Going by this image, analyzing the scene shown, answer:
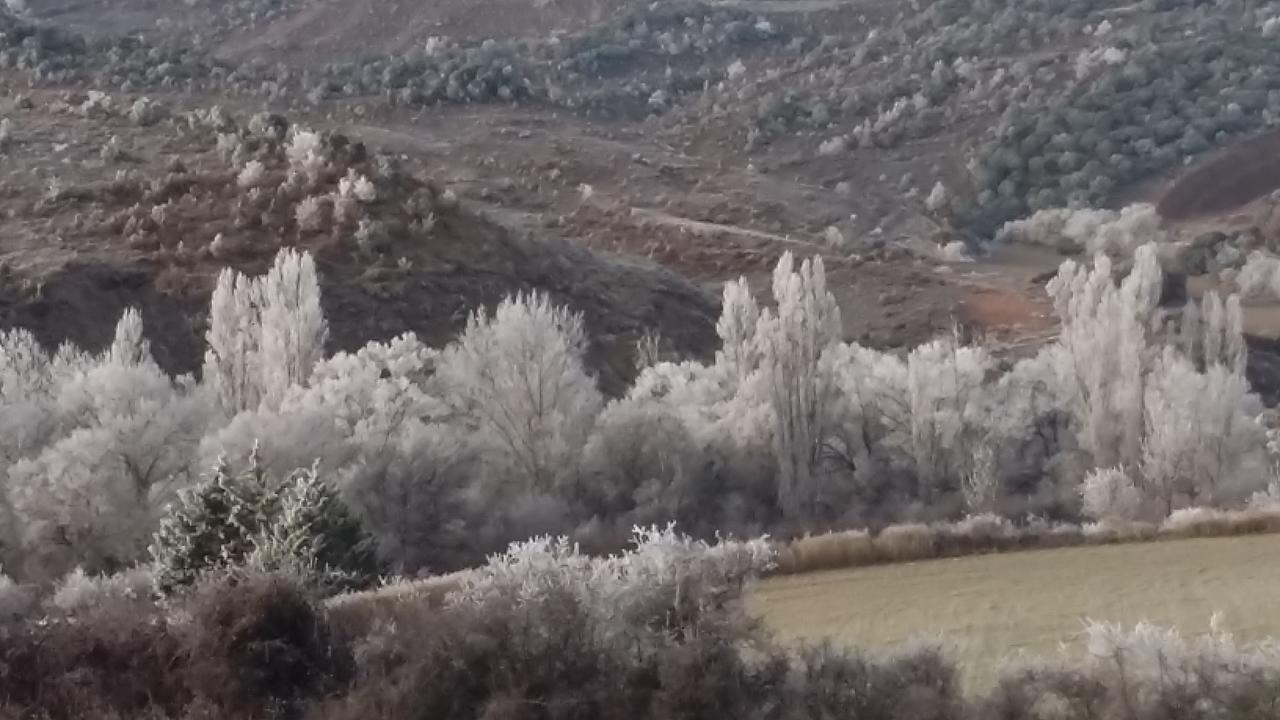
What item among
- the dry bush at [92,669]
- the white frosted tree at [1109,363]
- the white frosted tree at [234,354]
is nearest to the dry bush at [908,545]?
the dry bush at [92,669]

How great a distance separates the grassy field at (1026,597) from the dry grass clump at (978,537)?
302 mm

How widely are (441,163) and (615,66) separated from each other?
168ft

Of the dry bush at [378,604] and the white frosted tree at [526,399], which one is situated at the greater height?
the dry bush at [378,604]

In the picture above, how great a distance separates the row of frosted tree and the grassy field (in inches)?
274

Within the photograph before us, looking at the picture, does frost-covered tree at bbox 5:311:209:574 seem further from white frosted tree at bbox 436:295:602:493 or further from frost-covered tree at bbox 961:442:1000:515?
frost-covered tree at bbox 961:442:1000:515

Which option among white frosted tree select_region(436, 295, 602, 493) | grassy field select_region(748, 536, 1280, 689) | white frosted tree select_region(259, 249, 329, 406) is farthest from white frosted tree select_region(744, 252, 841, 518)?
grassy field select_region(748, 536, 1280, 689)

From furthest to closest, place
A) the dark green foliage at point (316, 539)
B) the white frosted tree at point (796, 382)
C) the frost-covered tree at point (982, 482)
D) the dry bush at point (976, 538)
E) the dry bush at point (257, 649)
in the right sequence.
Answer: the white frosted tree at point (796, 382) → the frost-covered tree at point (982, 482) → the dry bush at point (976, 538) → the dark green foliage at point (316, 539) → the dry bush at point (257, 649)

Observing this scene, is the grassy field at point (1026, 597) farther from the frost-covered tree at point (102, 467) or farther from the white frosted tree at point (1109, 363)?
the white frosted tree at point (1109, 363)

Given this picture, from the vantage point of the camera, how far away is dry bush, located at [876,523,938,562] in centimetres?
1852

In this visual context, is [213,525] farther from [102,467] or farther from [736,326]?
[736,326]

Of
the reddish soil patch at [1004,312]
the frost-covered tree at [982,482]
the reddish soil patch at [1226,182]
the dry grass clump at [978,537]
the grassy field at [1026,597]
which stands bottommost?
the reddish soil patch at [1004,312]

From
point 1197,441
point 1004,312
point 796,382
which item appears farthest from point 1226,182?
point 796,382

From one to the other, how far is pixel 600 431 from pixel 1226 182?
216ft

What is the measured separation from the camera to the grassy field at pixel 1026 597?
46.1 ft
